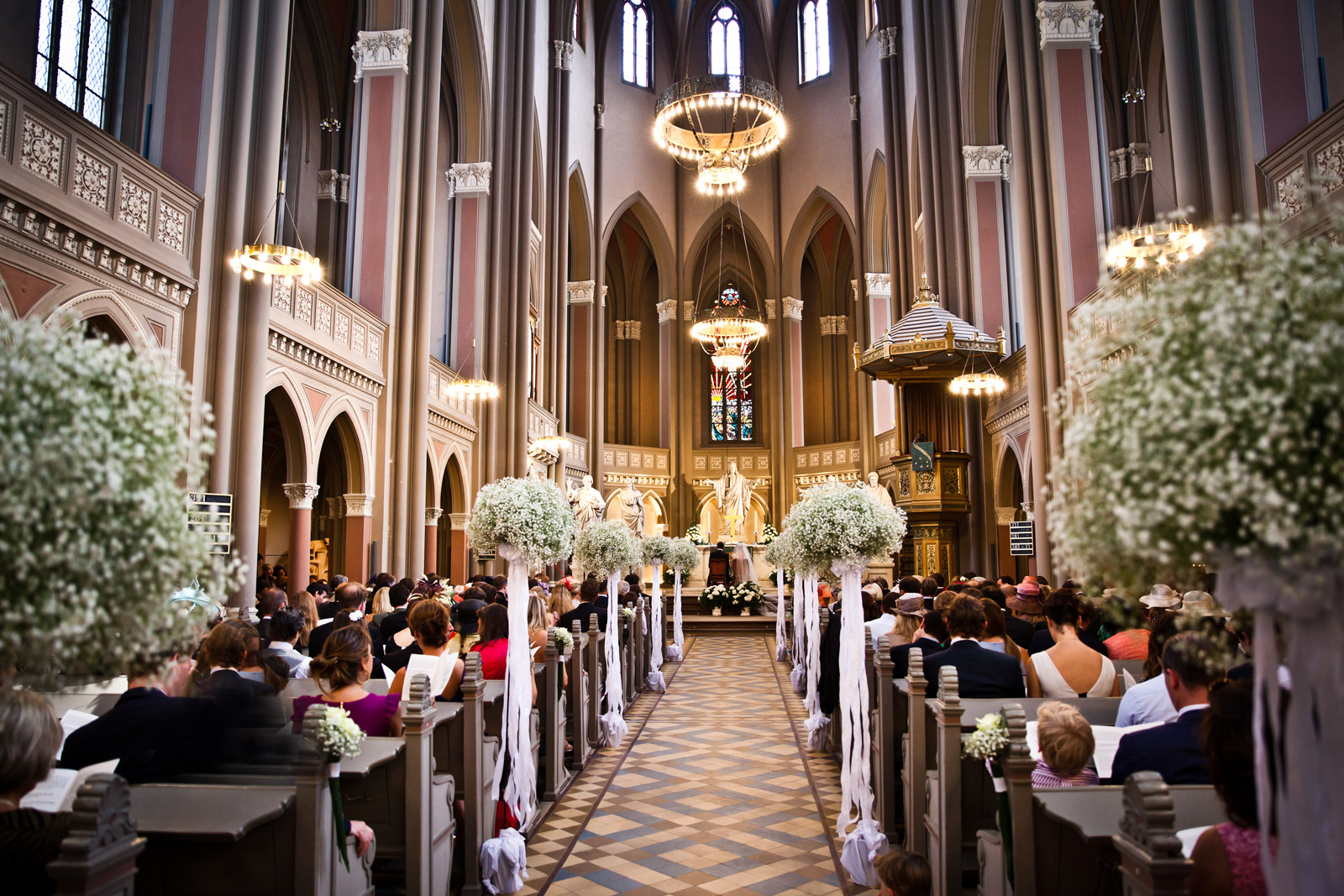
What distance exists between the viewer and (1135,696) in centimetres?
373

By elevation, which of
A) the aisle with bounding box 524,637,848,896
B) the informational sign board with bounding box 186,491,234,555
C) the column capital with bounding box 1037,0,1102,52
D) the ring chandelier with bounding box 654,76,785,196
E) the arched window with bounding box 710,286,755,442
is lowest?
the aisle with bounding box 524,637,848,896

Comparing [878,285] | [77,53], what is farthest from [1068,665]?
[878,285]

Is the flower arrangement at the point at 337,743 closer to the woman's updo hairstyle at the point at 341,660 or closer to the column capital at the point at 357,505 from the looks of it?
the woman's updo hairstyle at the point at 341,660

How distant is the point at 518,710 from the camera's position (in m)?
5.20

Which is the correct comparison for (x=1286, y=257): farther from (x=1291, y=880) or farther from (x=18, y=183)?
(x=18, y=183)

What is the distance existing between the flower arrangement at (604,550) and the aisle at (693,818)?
5.16 ft

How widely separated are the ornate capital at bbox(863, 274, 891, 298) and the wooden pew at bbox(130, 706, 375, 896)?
81.5 ft

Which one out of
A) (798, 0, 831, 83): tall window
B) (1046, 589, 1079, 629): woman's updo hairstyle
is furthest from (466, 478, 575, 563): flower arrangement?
(798, 0, 831, 83): tall window

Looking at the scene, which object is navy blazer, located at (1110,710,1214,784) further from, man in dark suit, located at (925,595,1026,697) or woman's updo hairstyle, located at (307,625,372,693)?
woman's updo hairstyle, located at (307,625,372,693)

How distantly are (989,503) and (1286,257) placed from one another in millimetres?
16183

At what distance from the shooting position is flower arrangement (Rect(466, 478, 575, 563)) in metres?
5.40

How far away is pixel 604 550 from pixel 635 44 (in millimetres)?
23628

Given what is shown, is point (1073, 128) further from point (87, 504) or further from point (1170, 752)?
point (87, 504)

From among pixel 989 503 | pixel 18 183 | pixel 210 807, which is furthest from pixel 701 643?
pixel 210 807
